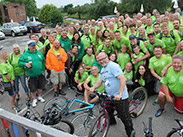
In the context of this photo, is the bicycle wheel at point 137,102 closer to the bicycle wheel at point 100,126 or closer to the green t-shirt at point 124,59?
the bicycle wheel at point 100,126

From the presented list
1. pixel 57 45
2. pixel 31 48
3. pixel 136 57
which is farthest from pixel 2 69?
pixel 136 57

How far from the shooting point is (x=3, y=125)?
7.70 feet

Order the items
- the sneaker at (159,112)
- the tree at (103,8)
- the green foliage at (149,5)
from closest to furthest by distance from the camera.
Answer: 1. the sneaker at (159,112)
2. the green foliage at (149,5)
3. the tree at (103,8)

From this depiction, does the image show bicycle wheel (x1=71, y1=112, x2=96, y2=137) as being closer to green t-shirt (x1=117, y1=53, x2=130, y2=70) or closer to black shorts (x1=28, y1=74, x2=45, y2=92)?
black shorts (x1=28, y1=74, x2=45, y2=92)

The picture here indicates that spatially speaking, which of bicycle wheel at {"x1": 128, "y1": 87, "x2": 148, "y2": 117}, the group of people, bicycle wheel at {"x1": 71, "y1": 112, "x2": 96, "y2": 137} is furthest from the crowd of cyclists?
bicycle wheel at {"x1": 71, "y1": 112, "x2": 96, "y2": 137}

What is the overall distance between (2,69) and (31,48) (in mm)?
954

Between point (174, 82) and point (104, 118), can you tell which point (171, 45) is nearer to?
point (174, 82)

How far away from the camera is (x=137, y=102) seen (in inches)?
170

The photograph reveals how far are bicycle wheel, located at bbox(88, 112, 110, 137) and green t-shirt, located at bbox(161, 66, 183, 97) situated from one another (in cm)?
171

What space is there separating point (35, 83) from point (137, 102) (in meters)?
3.07

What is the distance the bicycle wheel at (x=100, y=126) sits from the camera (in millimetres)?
3169

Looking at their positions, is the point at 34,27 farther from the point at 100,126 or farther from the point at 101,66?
the point at 100,126

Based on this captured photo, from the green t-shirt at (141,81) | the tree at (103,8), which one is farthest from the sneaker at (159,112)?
the tree at (103,8)

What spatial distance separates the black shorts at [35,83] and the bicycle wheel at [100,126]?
2703 mm
